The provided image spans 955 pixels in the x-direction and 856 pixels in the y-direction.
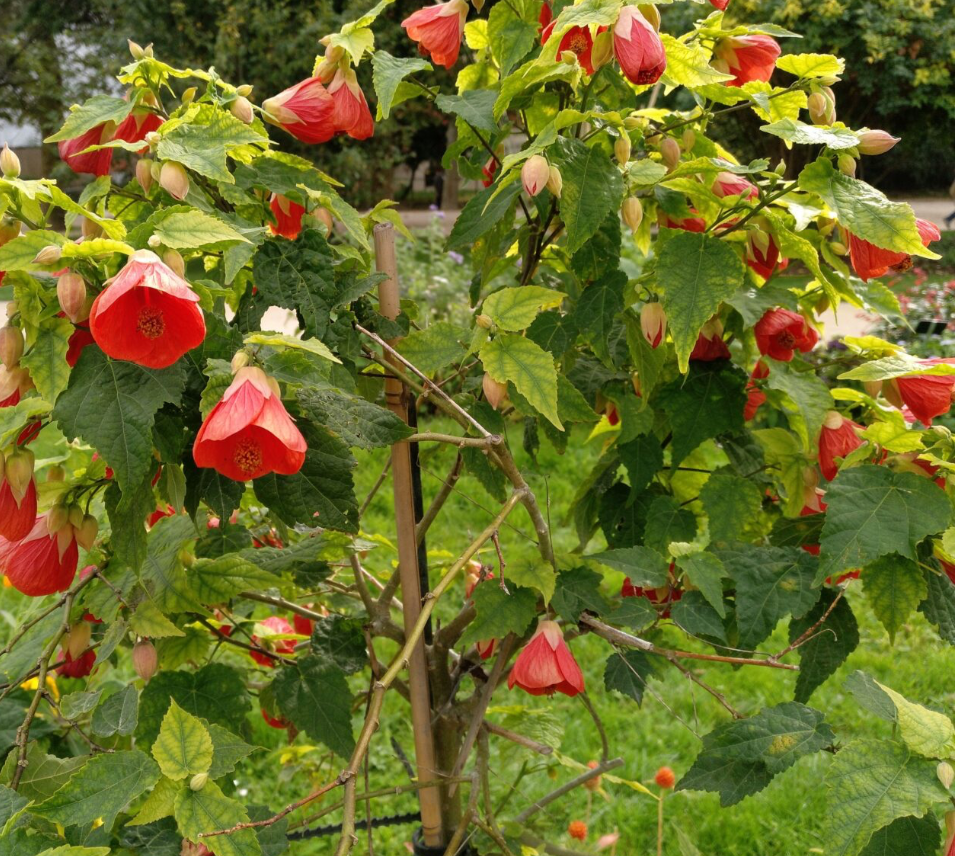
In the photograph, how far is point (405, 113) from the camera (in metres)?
9.43

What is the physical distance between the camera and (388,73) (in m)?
1.01

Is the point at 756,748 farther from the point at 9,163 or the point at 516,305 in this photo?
the point at 9,163

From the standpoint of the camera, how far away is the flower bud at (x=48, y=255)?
2.26ft

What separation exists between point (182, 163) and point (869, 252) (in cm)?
64

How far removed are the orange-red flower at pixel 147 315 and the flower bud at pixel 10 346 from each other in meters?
0.09

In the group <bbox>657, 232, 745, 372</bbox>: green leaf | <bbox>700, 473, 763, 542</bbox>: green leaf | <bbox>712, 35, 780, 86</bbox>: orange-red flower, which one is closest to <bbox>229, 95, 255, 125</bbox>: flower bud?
<bbox>657, 232, 745, 372</bbox>: green leaf

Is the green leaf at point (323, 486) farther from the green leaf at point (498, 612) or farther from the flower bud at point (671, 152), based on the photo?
the flower bud at point (671, 152)

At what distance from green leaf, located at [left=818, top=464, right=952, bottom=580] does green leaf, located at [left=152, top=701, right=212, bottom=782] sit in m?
0.58

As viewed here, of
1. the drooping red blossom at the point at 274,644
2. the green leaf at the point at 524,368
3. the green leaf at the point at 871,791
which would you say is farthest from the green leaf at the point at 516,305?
the drooping red blossom at the point at 274,644

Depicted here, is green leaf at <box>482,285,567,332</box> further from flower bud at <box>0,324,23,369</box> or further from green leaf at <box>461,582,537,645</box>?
flower bud at <box>0,324,23,369</box>

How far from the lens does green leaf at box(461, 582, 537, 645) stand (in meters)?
1.02

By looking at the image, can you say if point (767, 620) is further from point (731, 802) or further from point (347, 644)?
point (347, 644)

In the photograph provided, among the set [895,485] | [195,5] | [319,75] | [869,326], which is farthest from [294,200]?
[195,5]

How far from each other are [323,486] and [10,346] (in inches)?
10.6
